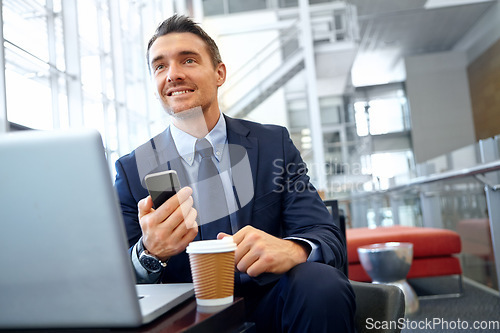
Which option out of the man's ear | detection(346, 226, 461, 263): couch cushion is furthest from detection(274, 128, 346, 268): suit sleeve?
detection(346, 226, 461, 263): couch cushion

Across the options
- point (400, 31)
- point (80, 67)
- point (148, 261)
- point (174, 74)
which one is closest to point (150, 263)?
point (148, 261)

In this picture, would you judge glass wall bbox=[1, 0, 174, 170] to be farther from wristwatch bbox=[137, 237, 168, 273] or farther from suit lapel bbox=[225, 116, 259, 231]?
wristwatch bbox=[137, 237, 168, 273]

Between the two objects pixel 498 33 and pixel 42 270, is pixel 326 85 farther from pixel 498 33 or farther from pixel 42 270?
pixel 42 270

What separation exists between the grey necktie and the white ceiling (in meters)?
8.84

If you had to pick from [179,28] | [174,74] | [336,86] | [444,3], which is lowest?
[174,74]

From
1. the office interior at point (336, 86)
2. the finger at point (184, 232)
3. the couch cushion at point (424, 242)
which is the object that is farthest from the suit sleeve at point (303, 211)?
the couch cushion at point (424, 242)

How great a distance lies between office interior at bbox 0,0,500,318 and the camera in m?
3.65

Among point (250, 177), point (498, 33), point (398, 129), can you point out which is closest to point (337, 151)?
point (398, 129)

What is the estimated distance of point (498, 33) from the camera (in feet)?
30.2

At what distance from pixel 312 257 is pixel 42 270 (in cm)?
54

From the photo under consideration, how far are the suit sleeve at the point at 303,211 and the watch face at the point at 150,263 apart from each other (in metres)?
0.30

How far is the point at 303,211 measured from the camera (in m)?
1.11

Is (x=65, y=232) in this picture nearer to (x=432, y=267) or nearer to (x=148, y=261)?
(x=148, y=261)

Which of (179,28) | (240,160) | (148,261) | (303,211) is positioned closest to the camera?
(148,261)
